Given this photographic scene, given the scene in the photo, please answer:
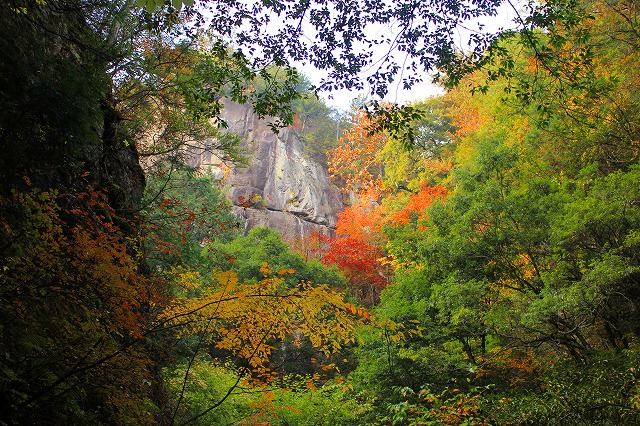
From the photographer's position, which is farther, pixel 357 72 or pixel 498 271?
pixel 498 271

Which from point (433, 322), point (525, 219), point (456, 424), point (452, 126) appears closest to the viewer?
point (456, 424)

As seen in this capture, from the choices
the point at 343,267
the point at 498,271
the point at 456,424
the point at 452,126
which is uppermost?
the point at 452,126

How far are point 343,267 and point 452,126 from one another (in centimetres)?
984

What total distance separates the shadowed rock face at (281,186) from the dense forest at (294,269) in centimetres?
1512

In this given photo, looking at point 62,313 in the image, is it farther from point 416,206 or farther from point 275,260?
point 275,260

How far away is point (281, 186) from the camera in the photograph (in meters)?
30.4

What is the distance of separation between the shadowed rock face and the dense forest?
1512 cm

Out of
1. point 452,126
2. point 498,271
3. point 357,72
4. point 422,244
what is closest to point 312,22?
point 357,72

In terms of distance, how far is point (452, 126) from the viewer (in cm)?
2273

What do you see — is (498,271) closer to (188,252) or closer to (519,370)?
(519,370)

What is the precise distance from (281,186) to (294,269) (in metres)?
23.0

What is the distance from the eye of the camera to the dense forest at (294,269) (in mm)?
2836

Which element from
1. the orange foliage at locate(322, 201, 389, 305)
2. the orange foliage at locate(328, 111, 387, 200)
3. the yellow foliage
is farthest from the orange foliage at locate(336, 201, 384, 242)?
the yellow foliage

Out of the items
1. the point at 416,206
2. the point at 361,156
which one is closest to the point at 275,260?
the point at 416,206
